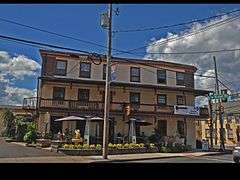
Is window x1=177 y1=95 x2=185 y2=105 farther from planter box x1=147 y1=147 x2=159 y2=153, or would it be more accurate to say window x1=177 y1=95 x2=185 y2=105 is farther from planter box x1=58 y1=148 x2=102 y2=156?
planter box x1=58 y1=148 x2=102 y2=156

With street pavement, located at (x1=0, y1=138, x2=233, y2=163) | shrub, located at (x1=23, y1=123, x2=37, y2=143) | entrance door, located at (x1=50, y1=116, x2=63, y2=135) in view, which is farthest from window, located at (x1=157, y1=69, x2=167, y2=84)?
A: street pavement, located at (x1=0, y1=138, x2=233, y2=163)

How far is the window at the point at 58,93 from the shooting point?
1210 inches

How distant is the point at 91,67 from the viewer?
33.2 meters

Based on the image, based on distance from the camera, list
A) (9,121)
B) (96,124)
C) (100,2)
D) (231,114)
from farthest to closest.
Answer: (231,114) → (9,121) → (96,124) → (100,2)

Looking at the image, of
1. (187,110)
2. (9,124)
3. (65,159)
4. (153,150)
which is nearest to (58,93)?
(153,150)

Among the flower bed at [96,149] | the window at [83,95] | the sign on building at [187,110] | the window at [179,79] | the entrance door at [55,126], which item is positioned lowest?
the flower bed at [96,149]

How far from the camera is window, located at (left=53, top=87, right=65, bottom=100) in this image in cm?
3073

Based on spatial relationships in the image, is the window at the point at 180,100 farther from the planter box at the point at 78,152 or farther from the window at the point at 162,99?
the planter box at the point at 78,152

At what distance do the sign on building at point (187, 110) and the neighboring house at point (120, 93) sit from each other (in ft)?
1.46

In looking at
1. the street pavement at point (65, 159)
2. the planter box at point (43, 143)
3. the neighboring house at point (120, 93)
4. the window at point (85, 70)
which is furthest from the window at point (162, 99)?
the street pavement at point (65, 159)

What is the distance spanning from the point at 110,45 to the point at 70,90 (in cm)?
1183

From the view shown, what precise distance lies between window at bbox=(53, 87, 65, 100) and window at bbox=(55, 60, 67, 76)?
1.53 metres
